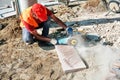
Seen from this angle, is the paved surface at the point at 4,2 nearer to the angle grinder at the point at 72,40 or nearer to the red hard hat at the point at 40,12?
the red hard hat at the point at 40,12

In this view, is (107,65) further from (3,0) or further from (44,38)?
(3,0)

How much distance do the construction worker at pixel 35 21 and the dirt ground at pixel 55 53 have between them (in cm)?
29

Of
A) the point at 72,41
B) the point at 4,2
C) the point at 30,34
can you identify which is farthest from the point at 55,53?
the point at 4,2

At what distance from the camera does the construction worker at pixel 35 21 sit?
6.64 meters

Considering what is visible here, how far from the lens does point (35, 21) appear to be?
699 centimetres

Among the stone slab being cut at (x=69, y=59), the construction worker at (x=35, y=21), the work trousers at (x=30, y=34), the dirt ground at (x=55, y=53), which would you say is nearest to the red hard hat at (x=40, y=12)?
the construction worker at (x=35, y=21)

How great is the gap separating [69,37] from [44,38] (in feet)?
2.00

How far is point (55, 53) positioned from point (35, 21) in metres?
0.90

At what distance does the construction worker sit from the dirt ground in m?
0.29

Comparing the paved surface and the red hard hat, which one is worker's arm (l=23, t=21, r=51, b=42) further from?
the paved surface

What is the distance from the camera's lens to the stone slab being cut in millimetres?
5949

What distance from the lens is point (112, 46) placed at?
22.4ft

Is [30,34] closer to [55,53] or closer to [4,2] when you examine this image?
[55,53]

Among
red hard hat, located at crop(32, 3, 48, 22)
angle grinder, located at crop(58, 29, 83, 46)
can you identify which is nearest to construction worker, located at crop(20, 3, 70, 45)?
red hard hat, located at crop(32, 3, 48, 22)
